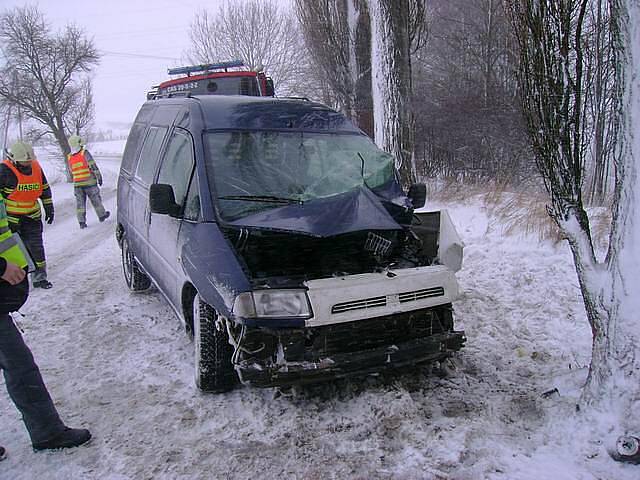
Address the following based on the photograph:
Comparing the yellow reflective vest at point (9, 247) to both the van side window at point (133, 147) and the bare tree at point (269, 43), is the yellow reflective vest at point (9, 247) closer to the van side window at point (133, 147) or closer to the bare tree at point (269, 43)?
the van side window at point (133, 147)

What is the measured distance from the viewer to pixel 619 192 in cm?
274

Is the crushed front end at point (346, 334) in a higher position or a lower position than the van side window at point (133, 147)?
lower

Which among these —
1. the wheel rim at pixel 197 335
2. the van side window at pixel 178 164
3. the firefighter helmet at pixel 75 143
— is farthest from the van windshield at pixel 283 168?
the firefighter helmet at pixel 75 143

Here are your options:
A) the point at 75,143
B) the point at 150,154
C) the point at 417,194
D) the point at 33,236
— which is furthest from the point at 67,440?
the point at 75,143

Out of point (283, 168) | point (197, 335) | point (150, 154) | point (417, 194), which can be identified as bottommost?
point (197, 335)

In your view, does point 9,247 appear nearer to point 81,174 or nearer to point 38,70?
point 81,174

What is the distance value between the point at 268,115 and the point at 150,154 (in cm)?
146

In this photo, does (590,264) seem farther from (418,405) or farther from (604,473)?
(418,405)

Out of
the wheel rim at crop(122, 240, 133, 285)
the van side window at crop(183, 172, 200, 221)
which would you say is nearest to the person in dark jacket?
the van side window at crop(183, 172, 200, 221)

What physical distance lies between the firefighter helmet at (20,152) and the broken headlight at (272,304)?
425cm

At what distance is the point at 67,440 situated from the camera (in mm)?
2936

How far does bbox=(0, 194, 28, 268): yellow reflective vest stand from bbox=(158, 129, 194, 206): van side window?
1.21m

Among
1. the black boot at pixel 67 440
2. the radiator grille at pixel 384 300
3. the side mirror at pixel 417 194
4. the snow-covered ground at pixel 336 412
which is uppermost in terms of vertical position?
the side mirror at pixel 417 194

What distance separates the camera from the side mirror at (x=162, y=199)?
3.62m
